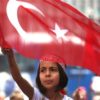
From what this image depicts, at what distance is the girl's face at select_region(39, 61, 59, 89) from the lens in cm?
560

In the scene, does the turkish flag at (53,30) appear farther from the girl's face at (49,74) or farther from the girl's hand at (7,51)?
the girl's face at (49,74)

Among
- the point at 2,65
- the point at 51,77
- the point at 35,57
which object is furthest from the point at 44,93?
the point at 2,65

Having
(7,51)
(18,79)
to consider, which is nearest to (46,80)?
(18,79)

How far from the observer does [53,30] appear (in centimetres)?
678

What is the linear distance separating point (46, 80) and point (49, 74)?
5cm

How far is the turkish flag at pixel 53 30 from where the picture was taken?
668 cm

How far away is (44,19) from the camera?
6.83m

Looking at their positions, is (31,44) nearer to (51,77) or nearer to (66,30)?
(66,30)

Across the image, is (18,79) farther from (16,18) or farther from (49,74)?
(16,18)

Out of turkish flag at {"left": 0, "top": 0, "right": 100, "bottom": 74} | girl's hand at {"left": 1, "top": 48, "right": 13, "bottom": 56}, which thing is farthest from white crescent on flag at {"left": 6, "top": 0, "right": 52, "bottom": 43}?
girl's hand at {"left": 1, "top": 48, "right": 13, "bottom": 56}

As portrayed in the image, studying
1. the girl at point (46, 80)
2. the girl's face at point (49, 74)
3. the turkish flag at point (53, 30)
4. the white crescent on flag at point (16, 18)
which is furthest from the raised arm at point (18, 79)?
the white crescent on flag at point (16, 18)

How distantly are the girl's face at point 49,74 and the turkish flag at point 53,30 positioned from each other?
93cm

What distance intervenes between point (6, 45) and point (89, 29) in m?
1.15

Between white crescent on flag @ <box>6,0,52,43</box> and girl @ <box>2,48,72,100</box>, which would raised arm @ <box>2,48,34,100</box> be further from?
white crescent on flag @ <box>6,0,52,43</box>
